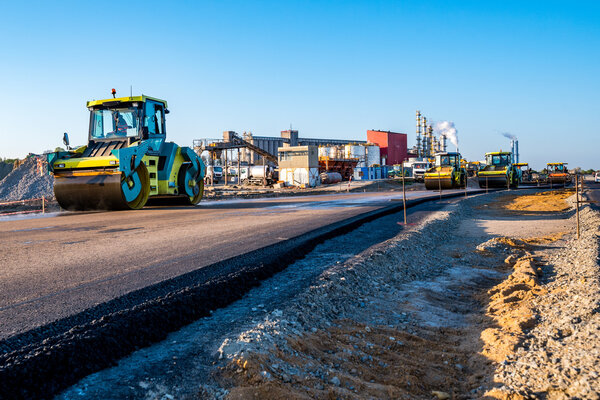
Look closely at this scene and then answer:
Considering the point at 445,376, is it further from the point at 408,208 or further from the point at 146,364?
the point at 408,208

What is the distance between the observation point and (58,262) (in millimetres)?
6289

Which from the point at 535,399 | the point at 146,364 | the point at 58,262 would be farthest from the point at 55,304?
the point at 535,399

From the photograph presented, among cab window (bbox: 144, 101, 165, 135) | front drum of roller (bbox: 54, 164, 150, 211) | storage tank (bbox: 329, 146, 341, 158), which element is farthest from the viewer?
storage tank (bbox: 329, 146, 341, 158)

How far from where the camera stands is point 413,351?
13.7ft

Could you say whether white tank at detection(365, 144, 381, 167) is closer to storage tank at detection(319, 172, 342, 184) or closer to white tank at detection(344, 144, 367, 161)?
white tank at detection(344, 144, 367, 161)

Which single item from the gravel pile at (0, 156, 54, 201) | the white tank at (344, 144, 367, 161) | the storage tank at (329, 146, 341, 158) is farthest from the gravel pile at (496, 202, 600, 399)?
the white tank at (344, 144, 367, 161)

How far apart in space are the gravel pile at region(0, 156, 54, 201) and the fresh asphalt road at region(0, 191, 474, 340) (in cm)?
3005

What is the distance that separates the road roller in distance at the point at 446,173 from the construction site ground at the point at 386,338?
25576mm

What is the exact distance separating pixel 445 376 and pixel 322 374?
3.34 feet

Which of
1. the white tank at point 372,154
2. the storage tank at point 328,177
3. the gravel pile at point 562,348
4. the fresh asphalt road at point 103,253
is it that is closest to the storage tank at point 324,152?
the storage tank at point 328,177

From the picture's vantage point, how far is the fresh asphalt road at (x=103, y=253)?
4469mm

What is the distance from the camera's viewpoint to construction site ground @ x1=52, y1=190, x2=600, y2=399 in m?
3.04

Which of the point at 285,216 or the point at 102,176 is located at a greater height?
the point at 102,176

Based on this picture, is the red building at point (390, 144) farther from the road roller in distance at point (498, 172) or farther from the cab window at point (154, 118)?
the cab window at point (154, 118)
